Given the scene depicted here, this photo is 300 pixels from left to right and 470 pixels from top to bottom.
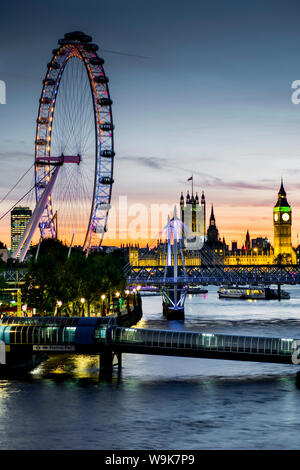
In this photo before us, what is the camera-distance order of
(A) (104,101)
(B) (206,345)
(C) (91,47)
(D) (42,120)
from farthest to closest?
(D) (42,120)
(A) (104,101)
(C) (91,47)
(B) (206,345)

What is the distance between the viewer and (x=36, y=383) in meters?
41.5

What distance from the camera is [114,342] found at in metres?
44.2

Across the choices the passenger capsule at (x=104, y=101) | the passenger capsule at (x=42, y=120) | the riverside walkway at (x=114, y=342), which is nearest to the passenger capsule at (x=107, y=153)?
the passenger capsule at (x=104, y=101)

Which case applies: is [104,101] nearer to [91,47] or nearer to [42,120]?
[91,47]

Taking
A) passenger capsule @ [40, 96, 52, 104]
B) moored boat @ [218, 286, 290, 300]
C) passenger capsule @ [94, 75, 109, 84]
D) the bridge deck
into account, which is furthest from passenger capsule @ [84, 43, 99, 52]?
moored boat @ [218, 286, 290, 300]

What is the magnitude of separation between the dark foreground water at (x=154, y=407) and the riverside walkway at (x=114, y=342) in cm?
144

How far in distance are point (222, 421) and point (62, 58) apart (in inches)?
1506

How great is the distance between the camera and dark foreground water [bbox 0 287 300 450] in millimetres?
31312

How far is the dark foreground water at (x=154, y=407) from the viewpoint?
31.3m

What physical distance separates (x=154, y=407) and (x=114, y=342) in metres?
8.06

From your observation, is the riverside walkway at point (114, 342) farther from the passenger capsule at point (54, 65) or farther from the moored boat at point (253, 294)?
the moored boat at point (253, 294)

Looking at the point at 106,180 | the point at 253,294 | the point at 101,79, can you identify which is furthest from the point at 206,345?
the point at 253,294
